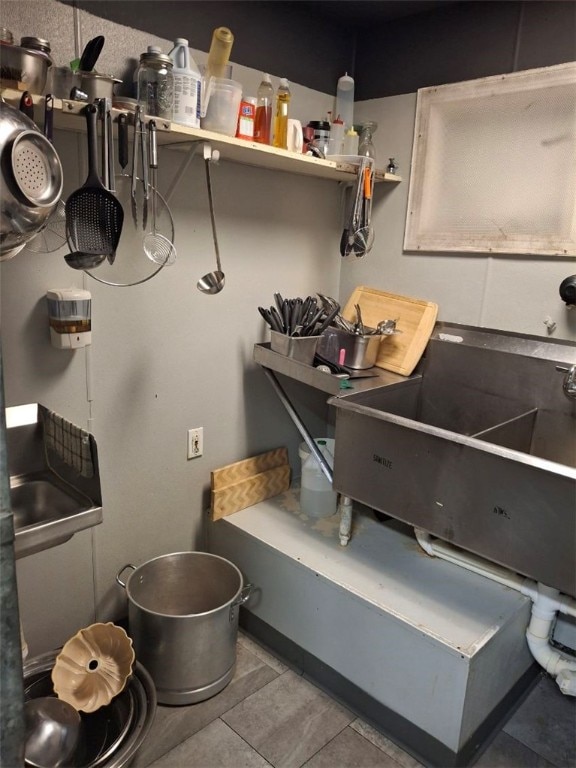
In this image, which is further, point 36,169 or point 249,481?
point 249,481

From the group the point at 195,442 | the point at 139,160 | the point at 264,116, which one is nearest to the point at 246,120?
the point at 264,116

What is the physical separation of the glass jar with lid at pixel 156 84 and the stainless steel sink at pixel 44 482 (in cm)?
86

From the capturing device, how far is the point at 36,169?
1062 mm

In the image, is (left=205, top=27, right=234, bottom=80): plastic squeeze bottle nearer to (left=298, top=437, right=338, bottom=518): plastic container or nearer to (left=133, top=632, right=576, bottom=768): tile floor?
(left=298, top=437, right=338, bottom=518): plastic container

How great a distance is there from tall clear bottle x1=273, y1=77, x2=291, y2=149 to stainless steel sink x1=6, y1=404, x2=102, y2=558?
1.12m

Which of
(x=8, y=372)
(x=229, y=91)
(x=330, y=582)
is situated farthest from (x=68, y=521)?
(x=229, y=91)

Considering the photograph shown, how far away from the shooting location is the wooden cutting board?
2.04 meters

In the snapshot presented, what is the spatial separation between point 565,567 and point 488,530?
19 centimetres

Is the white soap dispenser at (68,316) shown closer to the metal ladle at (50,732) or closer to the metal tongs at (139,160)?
the metal tongs at (139,160)

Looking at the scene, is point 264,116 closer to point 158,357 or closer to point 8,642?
point 158,357

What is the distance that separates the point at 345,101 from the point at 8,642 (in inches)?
83.0

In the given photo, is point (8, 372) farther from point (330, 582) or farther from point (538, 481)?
point (538, 481)

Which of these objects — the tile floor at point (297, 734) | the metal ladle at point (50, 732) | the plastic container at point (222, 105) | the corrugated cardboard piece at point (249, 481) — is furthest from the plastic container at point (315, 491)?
the plastic container at point (222, 105)

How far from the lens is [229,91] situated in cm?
161
